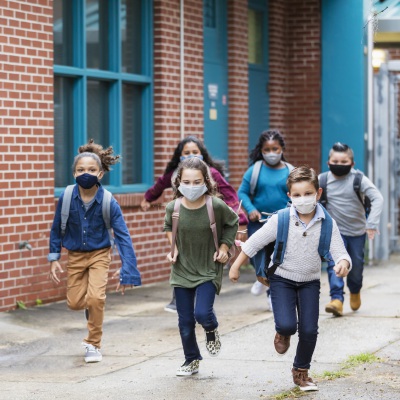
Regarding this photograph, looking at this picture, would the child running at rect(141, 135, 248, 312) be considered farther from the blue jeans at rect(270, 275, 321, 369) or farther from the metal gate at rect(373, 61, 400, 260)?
the metal gate at rect(373, 61, 400, 260)

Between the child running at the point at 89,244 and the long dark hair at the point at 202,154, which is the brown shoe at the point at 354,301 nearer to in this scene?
the long dark hair at the point at 202,154

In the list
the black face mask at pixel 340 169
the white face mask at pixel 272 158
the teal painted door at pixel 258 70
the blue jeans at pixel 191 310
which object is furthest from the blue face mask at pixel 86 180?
the teal painted door at pixel 258 70

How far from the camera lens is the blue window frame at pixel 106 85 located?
1184cm

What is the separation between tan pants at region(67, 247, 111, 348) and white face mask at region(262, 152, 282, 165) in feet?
8.04

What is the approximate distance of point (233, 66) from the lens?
14938 millimetres

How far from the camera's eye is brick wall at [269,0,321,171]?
16.4 meters

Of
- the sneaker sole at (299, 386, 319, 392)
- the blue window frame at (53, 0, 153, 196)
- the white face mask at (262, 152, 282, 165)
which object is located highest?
the blue window frame at (53, 0, 153, 196)

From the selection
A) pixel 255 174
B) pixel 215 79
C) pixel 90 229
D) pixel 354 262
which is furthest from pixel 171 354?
pixel 215 79

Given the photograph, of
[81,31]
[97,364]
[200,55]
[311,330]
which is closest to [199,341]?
[97,364]

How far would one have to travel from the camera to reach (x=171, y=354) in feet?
28.7

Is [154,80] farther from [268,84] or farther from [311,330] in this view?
[311,330]

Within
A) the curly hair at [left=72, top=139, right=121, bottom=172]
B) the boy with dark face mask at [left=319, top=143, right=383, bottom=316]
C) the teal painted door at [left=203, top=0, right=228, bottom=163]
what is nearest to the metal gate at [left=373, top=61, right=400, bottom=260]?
the teal painted door at [left=203, top=0, right=228, bottom=163]

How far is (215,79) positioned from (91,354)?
267 inches

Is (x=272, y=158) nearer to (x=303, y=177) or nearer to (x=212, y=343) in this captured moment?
(x=212, y=343)
